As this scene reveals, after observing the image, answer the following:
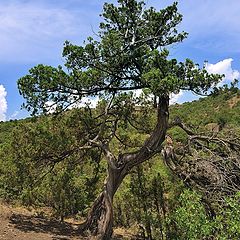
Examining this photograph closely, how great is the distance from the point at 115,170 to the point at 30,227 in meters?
3.28

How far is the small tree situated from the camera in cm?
1124

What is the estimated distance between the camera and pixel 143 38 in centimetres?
1228

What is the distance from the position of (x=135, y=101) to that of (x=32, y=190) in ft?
15.5

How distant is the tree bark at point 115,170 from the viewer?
40.2 feet

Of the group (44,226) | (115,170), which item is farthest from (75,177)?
(115,170)

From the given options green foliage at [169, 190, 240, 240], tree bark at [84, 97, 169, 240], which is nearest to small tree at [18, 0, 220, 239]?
tree bark at [84, 97, 169, 240]

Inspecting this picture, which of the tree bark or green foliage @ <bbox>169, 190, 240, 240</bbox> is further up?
the tree bark

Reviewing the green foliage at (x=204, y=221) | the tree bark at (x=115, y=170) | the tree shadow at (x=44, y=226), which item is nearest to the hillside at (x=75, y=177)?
the tree shadow at (x=44, y=226)

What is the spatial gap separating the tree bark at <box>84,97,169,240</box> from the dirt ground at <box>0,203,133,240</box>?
0.79m

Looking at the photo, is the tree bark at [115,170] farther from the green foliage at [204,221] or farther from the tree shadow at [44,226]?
the green foliage at [204,221]

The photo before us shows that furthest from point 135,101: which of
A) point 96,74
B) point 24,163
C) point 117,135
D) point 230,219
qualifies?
point 230,219

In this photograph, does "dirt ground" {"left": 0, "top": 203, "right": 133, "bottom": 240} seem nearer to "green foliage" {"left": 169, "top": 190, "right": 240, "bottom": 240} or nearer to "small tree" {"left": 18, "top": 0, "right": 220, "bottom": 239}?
"small tree" {"left": 18, "top": 0, "right": 220, "bottom": 239}

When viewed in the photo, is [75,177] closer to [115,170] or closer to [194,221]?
[115,170]

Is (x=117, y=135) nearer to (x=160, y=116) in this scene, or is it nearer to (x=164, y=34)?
(x=160, y=116)
